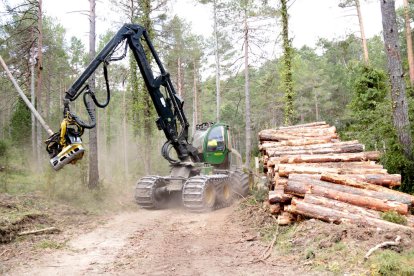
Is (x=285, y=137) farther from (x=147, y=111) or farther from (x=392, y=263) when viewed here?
(x=147, y=111)

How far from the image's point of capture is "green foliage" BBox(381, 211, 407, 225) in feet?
19.4

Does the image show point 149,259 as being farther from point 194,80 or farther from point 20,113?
point 194,80

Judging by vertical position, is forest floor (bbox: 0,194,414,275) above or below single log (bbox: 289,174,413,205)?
below

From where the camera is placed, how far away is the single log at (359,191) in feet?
21.1

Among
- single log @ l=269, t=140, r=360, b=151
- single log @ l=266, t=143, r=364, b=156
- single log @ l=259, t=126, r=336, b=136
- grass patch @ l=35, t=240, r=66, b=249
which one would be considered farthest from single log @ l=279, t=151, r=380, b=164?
grass patch @ l=35, t=240, r=66, b=249

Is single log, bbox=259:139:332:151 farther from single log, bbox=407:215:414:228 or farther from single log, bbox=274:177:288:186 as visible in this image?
single log, bbox=407:215:414:228

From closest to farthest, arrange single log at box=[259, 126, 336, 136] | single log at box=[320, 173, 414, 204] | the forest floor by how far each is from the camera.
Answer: the forest floor
single log at box=[320, 173, 414, 204]
single log at box=[259, 126, 336, 136]

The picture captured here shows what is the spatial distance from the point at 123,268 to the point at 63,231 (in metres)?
3.27

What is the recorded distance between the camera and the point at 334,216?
20.6 ft

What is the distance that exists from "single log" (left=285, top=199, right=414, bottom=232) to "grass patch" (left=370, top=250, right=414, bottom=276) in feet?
2.74

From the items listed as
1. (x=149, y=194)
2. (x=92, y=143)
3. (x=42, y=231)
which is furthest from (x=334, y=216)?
(x=92, y=143)

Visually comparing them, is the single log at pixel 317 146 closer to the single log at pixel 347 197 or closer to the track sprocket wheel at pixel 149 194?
the single log at pixel 347 197

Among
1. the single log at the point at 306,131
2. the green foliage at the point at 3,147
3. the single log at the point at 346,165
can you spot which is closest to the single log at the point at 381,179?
the single log at the point at 346,165

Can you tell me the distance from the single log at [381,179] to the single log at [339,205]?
3.25 feet
